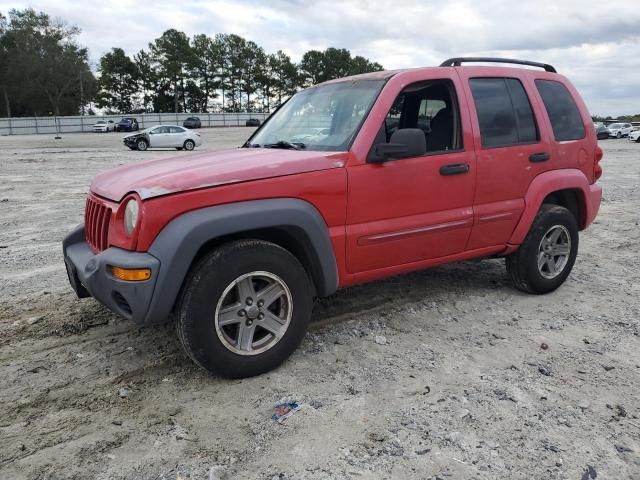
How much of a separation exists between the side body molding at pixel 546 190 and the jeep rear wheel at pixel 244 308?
84.5 inches

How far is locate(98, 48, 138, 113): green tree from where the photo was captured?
8788 cm

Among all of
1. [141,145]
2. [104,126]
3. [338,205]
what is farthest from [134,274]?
[104,126]

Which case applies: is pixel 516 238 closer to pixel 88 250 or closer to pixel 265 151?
pixel 265 151

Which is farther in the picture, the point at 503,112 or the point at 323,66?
the point at 323,66

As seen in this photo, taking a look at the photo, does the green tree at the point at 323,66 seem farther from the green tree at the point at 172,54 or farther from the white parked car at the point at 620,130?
the white parked car at the point at 620,130

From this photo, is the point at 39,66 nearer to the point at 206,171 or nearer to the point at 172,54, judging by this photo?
the point at 172,54

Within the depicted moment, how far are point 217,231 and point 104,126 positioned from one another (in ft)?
186

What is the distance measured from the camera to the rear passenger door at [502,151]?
4305mm

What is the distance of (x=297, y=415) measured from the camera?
3012 mm

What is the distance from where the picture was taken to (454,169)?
4.08 m

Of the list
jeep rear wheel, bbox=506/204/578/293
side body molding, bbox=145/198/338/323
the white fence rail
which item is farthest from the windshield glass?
the white fence rail

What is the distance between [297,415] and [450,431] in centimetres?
83

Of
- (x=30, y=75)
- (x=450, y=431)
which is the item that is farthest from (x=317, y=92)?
(x=30, y=75)

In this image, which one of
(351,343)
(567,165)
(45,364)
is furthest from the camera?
(567,165)
